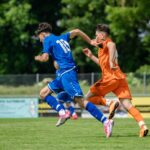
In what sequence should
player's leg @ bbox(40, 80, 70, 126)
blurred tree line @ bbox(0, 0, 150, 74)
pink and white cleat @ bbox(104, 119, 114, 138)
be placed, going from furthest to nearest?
blurred tree line @ bbox(0, 0, 150, 74), player's leg @ bbox(40, 80, 70, 126), pink and white cleat @ bbox(104, 119, 114, 138)

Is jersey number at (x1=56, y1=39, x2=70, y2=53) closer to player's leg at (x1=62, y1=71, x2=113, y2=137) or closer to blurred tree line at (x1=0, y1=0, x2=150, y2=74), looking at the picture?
player's leg at (x1=62, y1=71, x2=113, y2=137)

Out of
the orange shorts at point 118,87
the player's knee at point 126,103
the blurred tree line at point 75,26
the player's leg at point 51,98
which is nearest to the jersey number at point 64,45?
the player's leg at point 51,98

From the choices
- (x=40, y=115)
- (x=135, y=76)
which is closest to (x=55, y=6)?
(x=135, y=76)

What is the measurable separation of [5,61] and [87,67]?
18.9ft

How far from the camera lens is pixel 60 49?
38.5 ft

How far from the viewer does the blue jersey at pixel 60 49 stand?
38.3 feet

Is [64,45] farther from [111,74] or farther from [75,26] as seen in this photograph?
[75,26]

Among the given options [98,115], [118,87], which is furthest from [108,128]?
[118,87]

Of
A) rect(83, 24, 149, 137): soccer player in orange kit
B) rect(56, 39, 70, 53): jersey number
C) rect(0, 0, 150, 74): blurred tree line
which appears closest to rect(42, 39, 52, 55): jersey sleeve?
rect(56, 39, 70, 53): jersey number

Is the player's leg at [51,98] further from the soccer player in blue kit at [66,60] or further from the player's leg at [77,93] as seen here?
the player's leg at [77,93]

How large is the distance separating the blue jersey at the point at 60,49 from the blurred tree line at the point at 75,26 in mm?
29379

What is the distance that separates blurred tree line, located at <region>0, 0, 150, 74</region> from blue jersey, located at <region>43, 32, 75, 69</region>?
29.4 metres

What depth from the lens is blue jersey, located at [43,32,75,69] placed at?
1167 cm

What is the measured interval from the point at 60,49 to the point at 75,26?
108 feet
